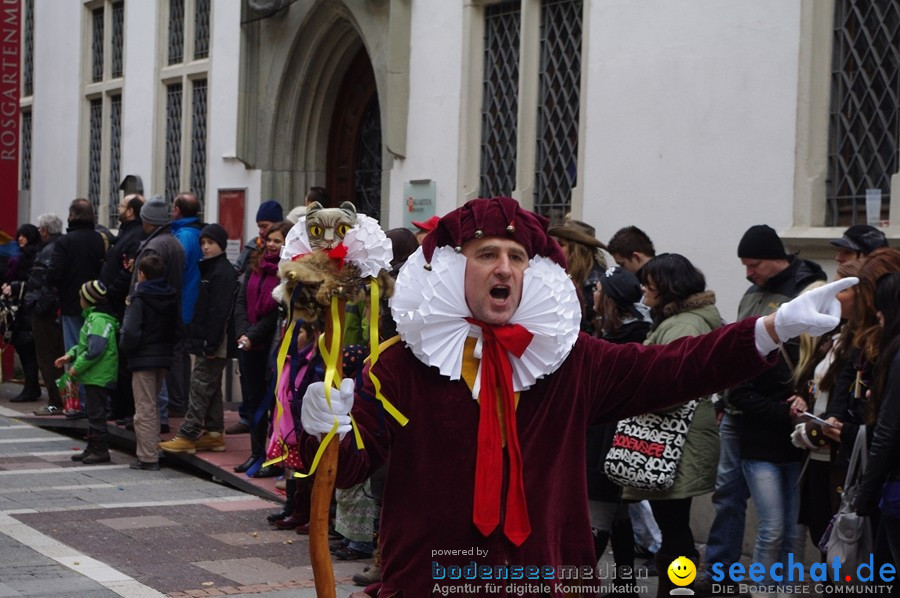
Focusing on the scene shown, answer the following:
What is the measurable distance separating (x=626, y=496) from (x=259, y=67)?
9.72m

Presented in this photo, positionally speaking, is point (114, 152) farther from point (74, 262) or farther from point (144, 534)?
point (144, 534)

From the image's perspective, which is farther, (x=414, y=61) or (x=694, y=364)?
(x=414, y=61)

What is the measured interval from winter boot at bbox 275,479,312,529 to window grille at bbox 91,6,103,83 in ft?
41.0

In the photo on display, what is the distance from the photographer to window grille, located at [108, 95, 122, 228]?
18828 mm

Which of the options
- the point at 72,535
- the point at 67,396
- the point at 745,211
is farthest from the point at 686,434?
the point at 67,396

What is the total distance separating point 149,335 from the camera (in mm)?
10352

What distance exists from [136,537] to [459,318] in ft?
16.5

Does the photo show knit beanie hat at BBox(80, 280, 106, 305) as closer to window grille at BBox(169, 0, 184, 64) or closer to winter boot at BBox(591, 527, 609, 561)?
winter boot at BBox(591, 527, 609, 561)

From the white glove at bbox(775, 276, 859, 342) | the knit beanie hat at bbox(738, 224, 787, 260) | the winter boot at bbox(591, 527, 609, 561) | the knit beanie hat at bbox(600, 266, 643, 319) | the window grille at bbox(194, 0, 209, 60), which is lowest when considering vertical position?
the winter boot at bbox(591, 527, 609, 561)

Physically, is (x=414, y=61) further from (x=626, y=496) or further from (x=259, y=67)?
(x=626, y=496)

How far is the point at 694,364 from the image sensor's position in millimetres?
3625

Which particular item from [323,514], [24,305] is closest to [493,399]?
[323,514]

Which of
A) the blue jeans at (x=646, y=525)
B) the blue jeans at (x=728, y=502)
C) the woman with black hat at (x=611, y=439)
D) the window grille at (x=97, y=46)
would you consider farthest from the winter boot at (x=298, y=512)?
the window grille at (x=97, y=46)

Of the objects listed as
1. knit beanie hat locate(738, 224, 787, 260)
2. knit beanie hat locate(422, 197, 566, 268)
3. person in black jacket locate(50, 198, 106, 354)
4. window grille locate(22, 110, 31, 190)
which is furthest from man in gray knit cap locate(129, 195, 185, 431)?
window grille locate(22, 110, 31, 190)
